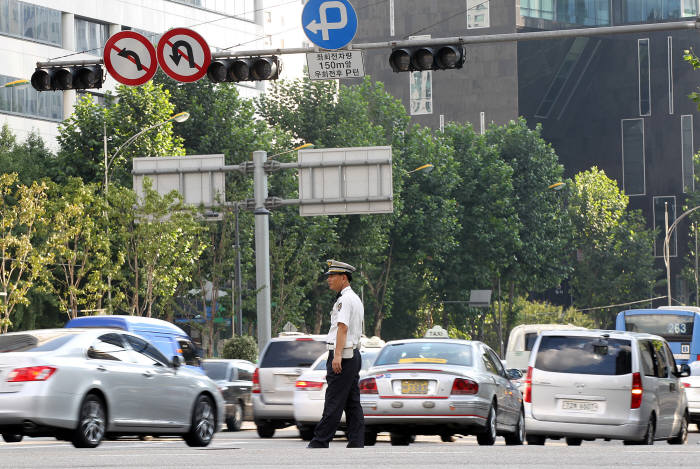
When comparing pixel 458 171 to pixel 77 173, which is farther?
pixel 458 171

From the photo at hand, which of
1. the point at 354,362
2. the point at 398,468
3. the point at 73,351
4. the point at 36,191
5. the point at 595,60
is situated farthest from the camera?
the point at 595,60

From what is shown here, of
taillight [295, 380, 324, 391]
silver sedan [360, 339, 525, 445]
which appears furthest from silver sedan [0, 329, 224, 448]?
taillight [295, 380, 324, 391]

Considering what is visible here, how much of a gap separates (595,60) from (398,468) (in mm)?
105859

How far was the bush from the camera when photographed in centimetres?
4475

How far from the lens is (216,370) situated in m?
28.6

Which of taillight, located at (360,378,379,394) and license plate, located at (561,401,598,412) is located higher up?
taillight, located at (360,378,379,394)

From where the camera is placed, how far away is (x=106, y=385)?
1603 cm

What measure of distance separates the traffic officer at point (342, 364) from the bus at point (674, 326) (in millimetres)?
25533

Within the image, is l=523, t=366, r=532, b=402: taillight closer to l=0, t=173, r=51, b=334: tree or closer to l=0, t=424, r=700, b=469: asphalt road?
l=0, t=424, r=700, b=469: asphalt road

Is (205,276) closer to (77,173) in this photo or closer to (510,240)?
(77,173)

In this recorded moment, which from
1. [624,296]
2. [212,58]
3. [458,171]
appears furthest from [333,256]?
[212,58]

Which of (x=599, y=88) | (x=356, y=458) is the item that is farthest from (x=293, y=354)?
(x=599, y=88)

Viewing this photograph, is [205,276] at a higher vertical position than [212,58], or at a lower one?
lower

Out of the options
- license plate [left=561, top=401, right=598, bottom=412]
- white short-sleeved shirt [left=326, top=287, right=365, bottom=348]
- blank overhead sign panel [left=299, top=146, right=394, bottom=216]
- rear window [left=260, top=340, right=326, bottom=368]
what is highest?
blank overhead sign panel [left=299, top=146, right=394, bottom=216]
